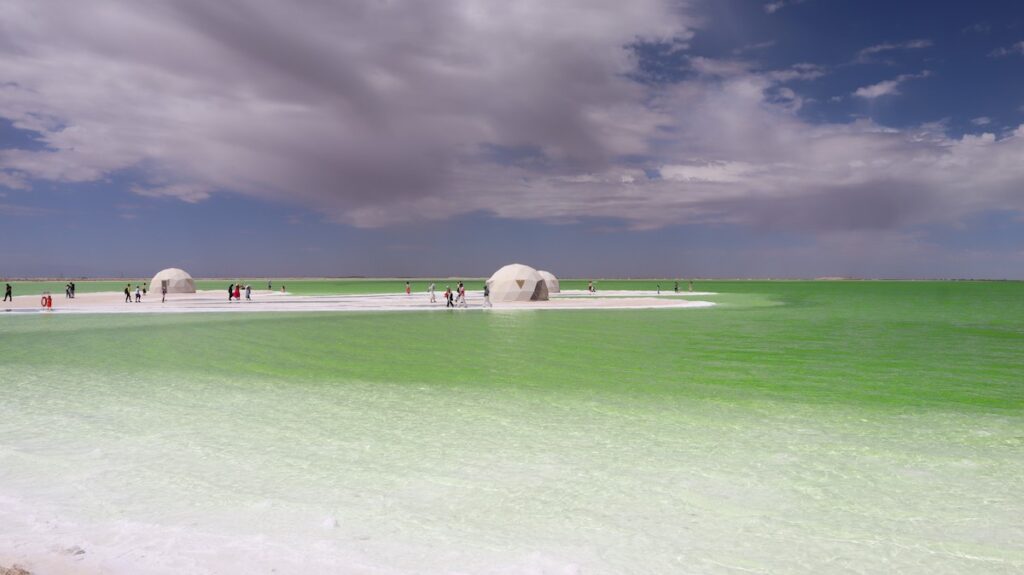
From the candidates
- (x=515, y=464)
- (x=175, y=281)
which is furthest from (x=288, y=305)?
(x=515, y=464)

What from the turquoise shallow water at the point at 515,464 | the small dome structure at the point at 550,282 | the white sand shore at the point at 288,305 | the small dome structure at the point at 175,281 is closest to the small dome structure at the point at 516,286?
the white sand shore at the point at 288,305

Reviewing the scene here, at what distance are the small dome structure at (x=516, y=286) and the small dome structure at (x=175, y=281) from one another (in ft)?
137

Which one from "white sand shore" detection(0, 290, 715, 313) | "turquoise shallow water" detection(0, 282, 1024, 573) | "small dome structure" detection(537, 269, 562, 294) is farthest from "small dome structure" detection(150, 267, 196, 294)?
"turquoise shallow water" detection(0, 282, 1024, 573)

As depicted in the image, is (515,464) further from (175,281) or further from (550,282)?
(175,281)

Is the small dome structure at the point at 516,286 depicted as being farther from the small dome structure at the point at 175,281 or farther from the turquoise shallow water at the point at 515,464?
the small dome structure at the point at 175,281

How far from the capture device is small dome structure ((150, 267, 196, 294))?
7381 cm

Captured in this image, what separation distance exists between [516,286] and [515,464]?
146 ft

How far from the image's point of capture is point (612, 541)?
18.6 ft

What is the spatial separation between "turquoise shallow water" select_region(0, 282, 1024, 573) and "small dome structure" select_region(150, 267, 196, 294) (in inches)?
2414

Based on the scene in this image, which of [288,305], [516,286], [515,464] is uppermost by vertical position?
[516,286]

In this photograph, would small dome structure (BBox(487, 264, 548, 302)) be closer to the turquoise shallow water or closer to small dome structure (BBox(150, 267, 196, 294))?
the turquoise shallow water

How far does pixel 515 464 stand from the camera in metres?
→ 8.08

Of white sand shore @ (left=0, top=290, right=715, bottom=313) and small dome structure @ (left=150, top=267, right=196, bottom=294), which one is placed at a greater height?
small dome structure @ (left=150, top=267, right=196, bottom=294)

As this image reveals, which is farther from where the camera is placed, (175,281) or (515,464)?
(175,281)
